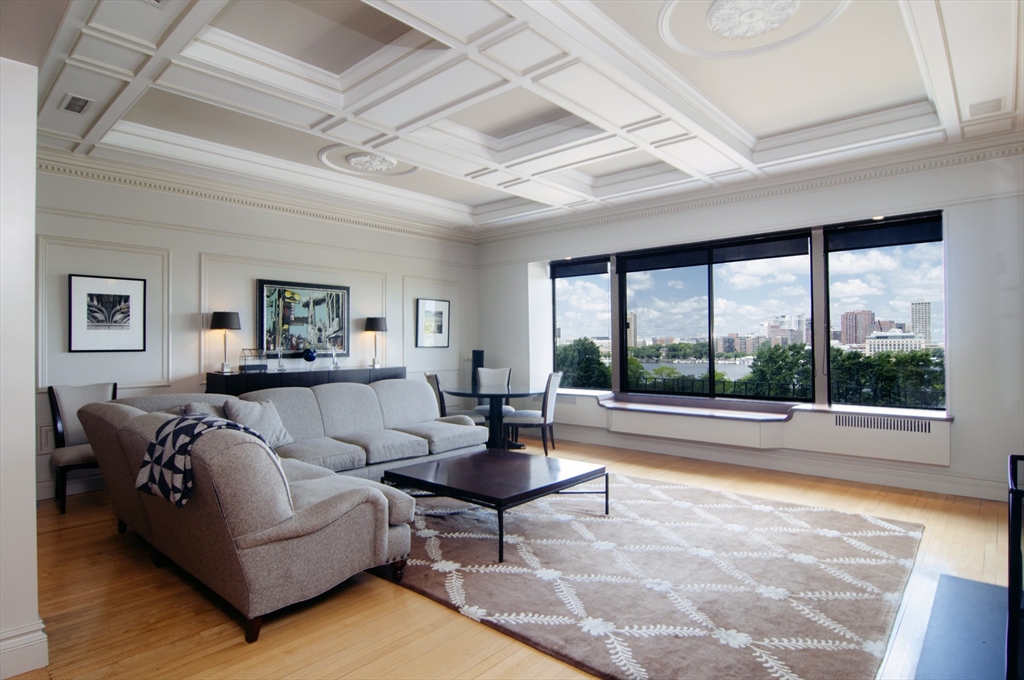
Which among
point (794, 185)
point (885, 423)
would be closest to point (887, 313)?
point (885, 423)

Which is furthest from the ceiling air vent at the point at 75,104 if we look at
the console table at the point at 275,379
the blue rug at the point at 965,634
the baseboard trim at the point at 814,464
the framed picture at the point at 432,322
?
the baseboard trim at the point at 814,464

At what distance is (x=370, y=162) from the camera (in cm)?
556

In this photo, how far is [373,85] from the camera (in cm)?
388

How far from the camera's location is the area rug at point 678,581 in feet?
7.90

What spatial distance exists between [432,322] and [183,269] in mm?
3227

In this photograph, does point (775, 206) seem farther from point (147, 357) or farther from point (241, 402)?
point (147, 357)

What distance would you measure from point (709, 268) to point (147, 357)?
6040 mm

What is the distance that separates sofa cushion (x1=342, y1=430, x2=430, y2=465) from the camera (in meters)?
4.65

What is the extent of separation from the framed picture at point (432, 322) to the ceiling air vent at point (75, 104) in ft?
14.0

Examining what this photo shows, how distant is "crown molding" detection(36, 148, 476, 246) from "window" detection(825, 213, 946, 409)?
5106mm

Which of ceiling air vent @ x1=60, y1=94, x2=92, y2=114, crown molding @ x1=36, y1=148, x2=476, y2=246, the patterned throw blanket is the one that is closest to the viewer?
the patterned throw blanket

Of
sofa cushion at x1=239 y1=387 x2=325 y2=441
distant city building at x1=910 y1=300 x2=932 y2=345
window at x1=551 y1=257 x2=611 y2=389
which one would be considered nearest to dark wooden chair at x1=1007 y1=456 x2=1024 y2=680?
distant city building at x1=910 y1=300 x2=932 y2=345

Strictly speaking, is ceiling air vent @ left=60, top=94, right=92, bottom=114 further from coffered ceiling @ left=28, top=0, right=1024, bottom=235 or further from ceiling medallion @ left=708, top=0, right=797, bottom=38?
ceiling medallion @ left=708, top=0, right=797, bottom=38

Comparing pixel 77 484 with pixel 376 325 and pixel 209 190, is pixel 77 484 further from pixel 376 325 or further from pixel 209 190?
pixel 376 325
